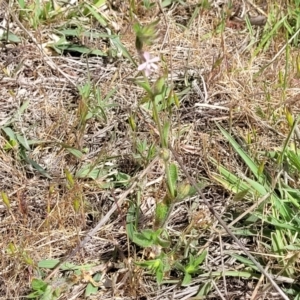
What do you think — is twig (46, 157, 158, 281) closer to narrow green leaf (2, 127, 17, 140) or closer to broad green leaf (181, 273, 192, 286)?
broad green leaf (181, 273, 192, 286)

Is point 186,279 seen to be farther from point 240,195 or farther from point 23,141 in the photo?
point 23,141

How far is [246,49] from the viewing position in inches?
82.2

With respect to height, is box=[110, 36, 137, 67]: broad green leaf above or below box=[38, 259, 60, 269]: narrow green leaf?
above

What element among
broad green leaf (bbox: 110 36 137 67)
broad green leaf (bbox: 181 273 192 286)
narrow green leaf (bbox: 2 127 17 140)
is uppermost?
broad green leaf (bbox: 110 36 137 67)

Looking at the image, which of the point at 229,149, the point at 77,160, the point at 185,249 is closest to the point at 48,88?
the point at 77,160

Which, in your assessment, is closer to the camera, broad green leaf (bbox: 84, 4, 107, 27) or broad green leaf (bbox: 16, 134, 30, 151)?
broad green leaf (bbox: 16, 134, 30, 151)

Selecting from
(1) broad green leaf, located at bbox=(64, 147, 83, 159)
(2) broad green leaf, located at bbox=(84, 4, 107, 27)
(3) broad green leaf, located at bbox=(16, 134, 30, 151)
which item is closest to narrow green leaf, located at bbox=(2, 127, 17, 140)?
(3) broad green leaf, located at bbox=(16, 134, 30, 151)

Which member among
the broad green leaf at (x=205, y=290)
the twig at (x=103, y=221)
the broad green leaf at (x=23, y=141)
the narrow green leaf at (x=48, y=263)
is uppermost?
the broad green leaf at (x=23, y=141)

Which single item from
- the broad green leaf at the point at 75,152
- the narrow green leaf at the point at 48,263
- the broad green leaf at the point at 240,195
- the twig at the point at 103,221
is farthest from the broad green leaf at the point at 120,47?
the narrow green leaf at the point at 48,263

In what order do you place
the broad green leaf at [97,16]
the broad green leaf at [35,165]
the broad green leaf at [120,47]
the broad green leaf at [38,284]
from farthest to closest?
the broad green leaf at [97,16] < the broad green leaf at [120,47] < the broad green leaf at [35,165] < the broad green leaf at [38,284]

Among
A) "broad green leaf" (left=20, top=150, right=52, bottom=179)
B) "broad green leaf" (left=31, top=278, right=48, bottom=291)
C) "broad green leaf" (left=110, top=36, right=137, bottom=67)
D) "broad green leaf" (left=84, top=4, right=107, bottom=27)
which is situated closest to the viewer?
"broad green leaf" (left=31, top=278, right=48, bottom=291)

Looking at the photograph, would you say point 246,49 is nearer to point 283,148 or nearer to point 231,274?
point 283,148

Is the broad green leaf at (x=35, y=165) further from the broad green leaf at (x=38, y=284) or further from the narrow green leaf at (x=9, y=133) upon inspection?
the broad green leaf at (x=38, y=284)

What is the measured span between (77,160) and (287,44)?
77 cm
